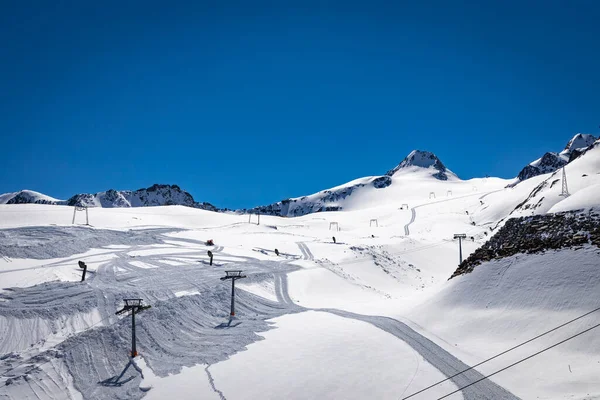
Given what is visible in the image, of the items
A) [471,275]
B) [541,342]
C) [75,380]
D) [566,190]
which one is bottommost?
[75,380]

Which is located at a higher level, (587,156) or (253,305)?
(587,156)

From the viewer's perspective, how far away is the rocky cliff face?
28.3 meters

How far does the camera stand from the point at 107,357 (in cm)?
2925

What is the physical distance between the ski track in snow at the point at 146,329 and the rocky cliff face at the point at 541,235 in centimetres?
1001

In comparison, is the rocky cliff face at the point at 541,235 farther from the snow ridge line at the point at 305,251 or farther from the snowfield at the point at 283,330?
the snow ridge line at the point at 305,251

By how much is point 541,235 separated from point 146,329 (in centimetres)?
3316

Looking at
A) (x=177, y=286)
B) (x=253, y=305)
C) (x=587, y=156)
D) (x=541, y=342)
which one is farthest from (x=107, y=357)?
(x=587, y=156)

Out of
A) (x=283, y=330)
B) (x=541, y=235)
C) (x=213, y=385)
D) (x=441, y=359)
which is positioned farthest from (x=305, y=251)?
(x=441, y=359)

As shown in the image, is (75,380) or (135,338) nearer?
(75,380)

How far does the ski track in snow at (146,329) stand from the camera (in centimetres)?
2566

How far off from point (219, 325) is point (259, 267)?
18200mm

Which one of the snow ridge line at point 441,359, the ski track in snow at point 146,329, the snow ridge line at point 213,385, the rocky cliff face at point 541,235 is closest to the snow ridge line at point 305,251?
the ski track in snow at point 146,329

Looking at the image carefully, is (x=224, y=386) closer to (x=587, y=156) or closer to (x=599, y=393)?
(x=599, y=393)

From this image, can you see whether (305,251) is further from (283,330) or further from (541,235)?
(541,235)
